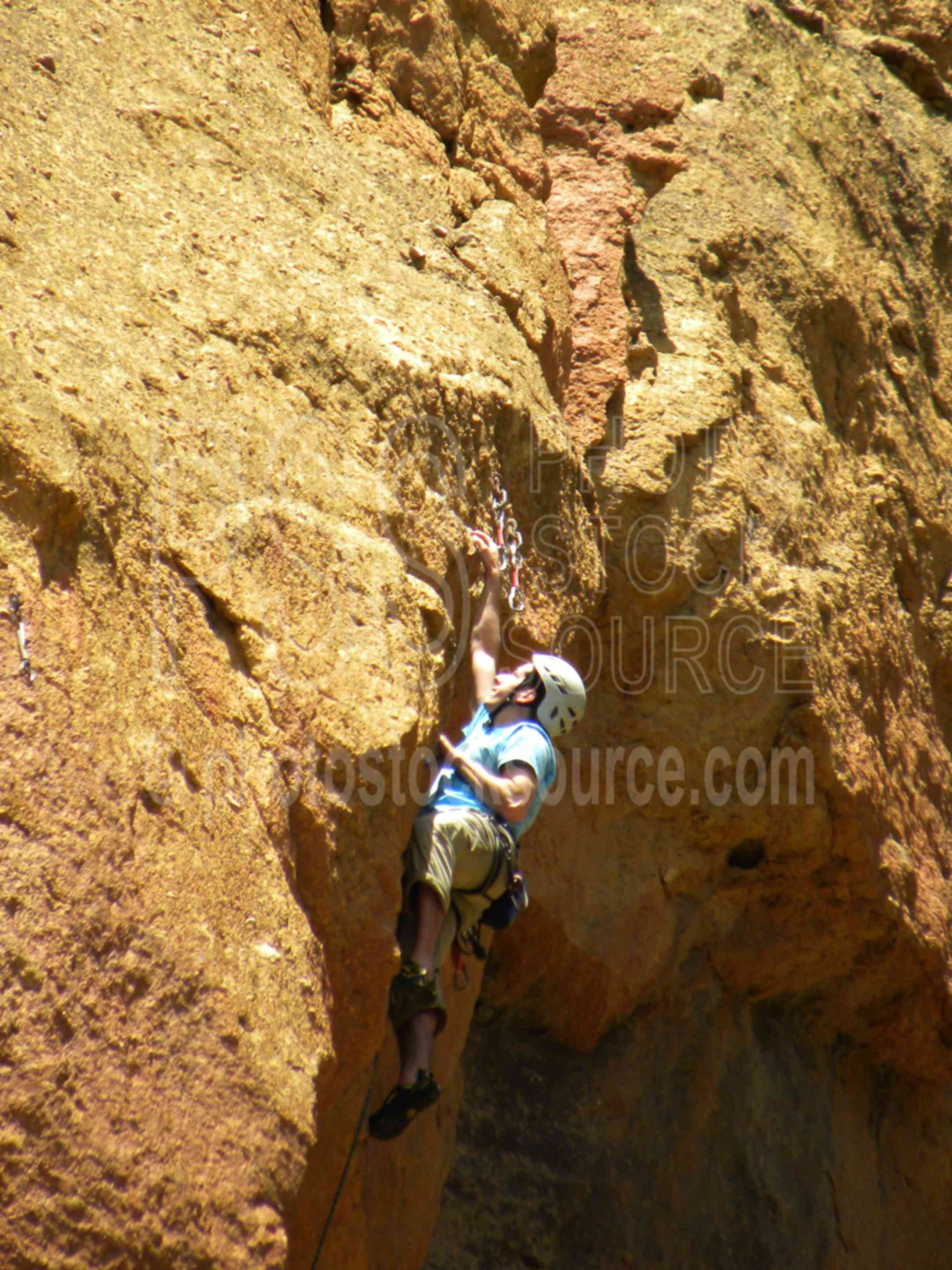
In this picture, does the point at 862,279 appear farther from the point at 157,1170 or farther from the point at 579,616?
the point at 157,1170

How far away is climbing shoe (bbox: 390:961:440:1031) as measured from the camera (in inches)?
139

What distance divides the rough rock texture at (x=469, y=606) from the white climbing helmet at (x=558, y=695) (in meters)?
0.37

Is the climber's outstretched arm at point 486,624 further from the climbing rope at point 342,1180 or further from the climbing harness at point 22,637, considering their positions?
the climbing harness at point 22,637

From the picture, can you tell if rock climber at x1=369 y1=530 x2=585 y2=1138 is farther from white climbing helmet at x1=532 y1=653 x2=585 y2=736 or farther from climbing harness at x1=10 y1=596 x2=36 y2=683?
climbing harness at x1=10 y1=596 x2=36 y2=683

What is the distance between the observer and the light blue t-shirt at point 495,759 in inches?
147

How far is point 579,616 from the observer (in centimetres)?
505

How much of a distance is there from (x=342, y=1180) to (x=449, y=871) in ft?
2.70

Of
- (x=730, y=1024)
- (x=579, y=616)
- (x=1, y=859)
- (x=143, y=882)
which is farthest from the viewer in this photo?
(x=730, y=1024)

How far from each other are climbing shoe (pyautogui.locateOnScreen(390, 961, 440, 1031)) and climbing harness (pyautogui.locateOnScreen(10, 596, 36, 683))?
1.45m

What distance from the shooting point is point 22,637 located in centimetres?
248

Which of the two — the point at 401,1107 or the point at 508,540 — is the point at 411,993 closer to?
the point at 401,1107

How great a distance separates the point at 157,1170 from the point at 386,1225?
5.46 feet

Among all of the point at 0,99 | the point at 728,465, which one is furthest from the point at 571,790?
the point at 0,99

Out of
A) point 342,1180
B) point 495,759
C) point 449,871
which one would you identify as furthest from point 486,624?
point 342,1180
